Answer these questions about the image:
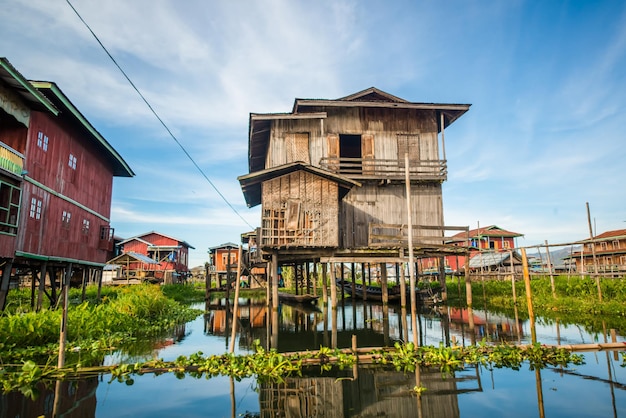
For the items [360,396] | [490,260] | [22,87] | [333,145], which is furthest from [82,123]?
[490,260]

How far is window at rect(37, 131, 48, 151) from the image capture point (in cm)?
1592

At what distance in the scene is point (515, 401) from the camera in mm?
7582

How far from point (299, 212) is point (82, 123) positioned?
450 inches

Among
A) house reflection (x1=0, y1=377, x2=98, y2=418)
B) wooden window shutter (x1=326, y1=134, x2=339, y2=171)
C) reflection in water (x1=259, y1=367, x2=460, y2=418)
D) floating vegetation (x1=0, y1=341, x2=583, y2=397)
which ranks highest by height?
wooden window shutter (x1=326, y1=134, x2=339, y2=171)

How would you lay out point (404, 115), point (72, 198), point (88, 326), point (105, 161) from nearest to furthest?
point (88, 326)
point (72, 198)
point (404, 115)
point (105, 161)

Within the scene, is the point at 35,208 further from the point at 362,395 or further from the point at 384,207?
the point at 384,207

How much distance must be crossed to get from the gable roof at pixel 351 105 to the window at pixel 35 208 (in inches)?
409

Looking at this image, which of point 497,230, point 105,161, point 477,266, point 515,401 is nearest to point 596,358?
point 515,401

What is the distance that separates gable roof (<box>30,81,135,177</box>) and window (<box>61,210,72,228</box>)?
4.27 metres

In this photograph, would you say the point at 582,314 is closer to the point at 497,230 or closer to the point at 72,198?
the point at 72,198

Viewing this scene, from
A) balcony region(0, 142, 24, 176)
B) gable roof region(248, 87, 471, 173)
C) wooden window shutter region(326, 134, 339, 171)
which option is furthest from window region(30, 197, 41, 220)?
wooden window shutter region(326, 134, 339, 171)

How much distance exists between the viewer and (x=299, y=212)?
1692 cm

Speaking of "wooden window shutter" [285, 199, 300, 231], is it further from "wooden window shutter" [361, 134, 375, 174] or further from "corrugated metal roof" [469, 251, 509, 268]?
"corrugated metal roof" [469, 251, 509, 268]

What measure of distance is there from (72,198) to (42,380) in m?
13.1
